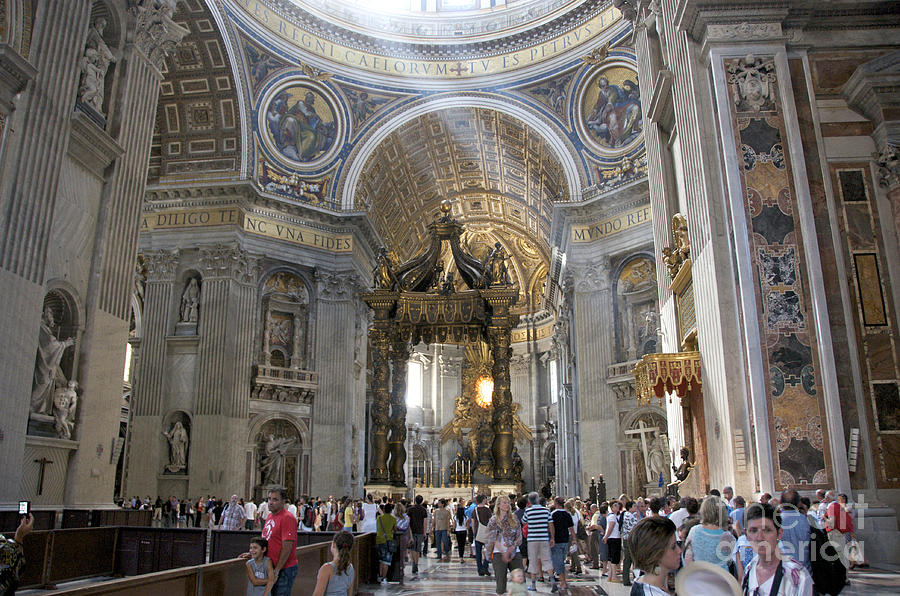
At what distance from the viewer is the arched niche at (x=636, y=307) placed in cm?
2133

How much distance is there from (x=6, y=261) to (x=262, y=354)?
13657 millimetres

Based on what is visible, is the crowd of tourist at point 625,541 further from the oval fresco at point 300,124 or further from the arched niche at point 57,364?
the oval fresco at point 300,124

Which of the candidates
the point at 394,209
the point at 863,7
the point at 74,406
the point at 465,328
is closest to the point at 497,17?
the point at 394,209

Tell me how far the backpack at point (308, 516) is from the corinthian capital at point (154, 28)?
10926 mm

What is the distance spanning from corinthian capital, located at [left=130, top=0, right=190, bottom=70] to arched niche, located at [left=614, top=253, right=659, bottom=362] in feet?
47.7

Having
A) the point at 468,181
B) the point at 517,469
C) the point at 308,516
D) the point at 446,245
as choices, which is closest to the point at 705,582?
the point at 308,516

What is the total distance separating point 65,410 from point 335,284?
14089 millimetres

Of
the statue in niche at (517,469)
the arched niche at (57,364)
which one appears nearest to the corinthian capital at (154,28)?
the arched niche at (57,364)

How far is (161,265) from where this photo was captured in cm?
2192

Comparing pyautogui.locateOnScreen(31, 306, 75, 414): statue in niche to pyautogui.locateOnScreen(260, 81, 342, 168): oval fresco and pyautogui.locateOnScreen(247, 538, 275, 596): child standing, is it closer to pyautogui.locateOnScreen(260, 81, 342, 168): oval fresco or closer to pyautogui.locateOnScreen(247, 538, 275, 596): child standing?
pyautogui.locateOnScreen(247, 538, 275, 596): child standing

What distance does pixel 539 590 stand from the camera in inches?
336

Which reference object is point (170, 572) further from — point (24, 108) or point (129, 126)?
point (129, 126)

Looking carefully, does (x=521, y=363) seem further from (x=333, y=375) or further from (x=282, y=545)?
(x=282, y=545)

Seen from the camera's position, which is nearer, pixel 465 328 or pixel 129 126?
pixel 129 126
